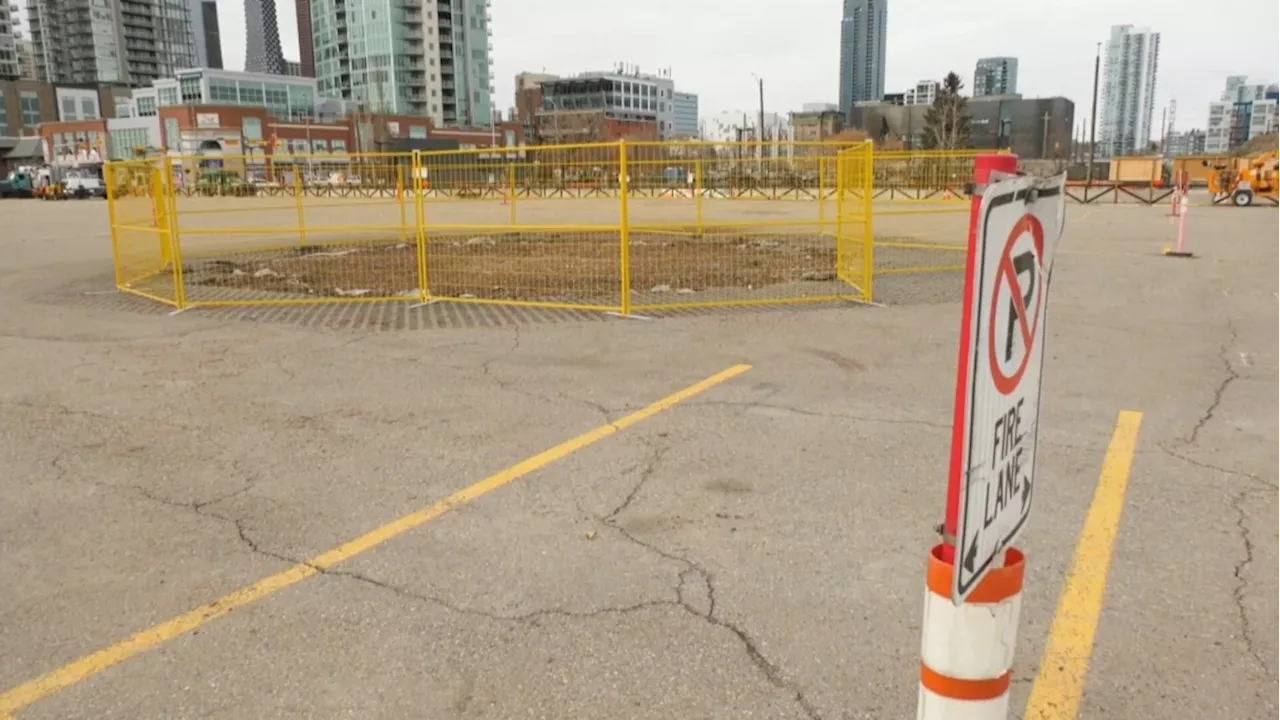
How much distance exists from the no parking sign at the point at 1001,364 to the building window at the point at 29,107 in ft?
590

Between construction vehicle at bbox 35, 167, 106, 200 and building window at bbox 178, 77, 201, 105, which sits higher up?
building window at bbox 178, 77, 201, 105

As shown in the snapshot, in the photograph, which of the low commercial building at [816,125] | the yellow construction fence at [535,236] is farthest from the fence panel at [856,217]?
the low commercial building at [816,125]

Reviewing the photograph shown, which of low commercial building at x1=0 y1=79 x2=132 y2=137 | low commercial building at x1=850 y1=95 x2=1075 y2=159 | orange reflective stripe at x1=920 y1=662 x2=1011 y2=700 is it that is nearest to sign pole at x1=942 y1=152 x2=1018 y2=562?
orange reflective stripe at x1=920 y1=662 x2=1011 y2=700

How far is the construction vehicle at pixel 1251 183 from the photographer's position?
3384 cm

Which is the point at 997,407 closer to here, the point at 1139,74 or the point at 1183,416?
the point at 1183,416

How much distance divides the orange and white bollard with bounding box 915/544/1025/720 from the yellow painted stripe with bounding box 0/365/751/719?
Result: 303 centimetres

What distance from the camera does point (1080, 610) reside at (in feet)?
11.8

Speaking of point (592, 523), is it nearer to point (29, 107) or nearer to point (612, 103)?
point (612, 103)

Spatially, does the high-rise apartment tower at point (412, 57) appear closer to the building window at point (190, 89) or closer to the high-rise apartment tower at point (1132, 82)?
the building window at point (190, 89)

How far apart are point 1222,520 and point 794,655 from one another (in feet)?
8.68

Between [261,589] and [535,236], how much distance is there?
18.2m

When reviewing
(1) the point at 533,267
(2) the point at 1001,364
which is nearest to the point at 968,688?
(2) the point at 1001,364

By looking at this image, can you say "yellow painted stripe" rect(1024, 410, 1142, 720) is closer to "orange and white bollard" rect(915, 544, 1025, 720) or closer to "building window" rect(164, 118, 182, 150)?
"orange and white bollard" rect(915, 544, 1025, 720)

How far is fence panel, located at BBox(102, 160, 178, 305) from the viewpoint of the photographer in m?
12.4
